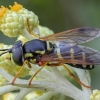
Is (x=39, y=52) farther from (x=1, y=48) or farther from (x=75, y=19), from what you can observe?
(x=75, y=19)

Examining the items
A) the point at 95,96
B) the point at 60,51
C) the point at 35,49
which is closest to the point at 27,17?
the point at 35,49

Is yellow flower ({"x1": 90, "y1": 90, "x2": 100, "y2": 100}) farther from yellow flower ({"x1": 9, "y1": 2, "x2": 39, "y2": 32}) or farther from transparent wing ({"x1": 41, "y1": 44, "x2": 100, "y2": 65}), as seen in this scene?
yellow flower ({"x1": 9, "y1": 2, "x2": 39, "y2": 32})

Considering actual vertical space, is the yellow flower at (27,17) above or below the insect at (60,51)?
above

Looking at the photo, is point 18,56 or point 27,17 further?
point 27,17

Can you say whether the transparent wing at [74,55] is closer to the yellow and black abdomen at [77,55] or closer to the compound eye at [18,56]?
the yellow and black abdomen at [77,55]

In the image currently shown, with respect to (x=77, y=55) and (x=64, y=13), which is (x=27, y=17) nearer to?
(x=77, y=55)

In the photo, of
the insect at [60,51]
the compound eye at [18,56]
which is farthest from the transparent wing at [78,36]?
the compound eye at [18,56]

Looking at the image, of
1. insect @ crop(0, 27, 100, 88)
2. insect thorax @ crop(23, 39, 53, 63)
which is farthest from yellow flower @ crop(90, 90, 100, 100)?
insect thorax @ crop(23, 39, 53, 63)
